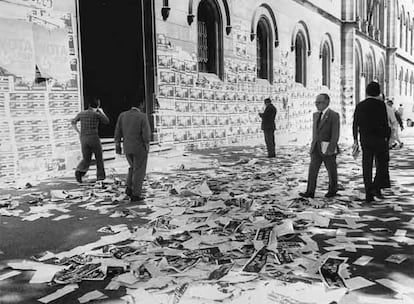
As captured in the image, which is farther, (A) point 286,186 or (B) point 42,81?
(B) point 42,81

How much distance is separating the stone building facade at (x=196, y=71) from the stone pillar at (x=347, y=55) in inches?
2.6

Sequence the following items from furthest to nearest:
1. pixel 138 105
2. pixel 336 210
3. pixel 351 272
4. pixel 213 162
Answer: pixel 213 162 → pixel 138 105 → pixel 336 210 → pixel 351 272

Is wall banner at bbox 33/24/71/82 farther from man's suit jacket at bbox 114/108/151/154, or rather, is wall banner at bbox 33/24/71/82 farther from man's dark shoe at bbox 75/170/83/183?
man's suit jacket at bbox 114/108/151/154

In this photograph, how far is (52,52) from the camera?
34.4 ft

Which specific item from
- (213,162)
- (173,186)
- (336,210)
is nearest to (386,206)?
(336,210)

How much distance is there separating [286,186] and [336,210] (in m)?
2.18

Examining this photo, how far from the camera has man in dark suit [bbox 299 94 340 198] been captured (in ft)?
24.7

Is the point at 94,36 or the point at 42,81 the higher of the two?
the point at 94,36

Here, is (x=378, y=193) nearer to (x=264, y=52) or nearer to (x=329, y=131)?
(x=329, y=131)

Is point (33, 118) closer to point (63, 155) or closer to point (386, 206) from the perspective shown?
point (63, 155)

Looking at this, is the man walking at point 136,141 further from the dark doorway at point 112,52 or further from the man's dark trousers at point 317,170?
the dark doorway at point 112,52

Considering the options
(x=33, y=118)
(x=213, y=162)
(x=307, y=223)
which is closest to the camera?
(x=307, y=223)

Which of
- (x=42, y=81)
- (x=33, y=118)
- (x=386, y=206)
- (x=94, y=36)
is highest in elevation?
(x=94, y=36)

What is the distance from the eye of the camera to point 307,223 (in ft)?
19.3
